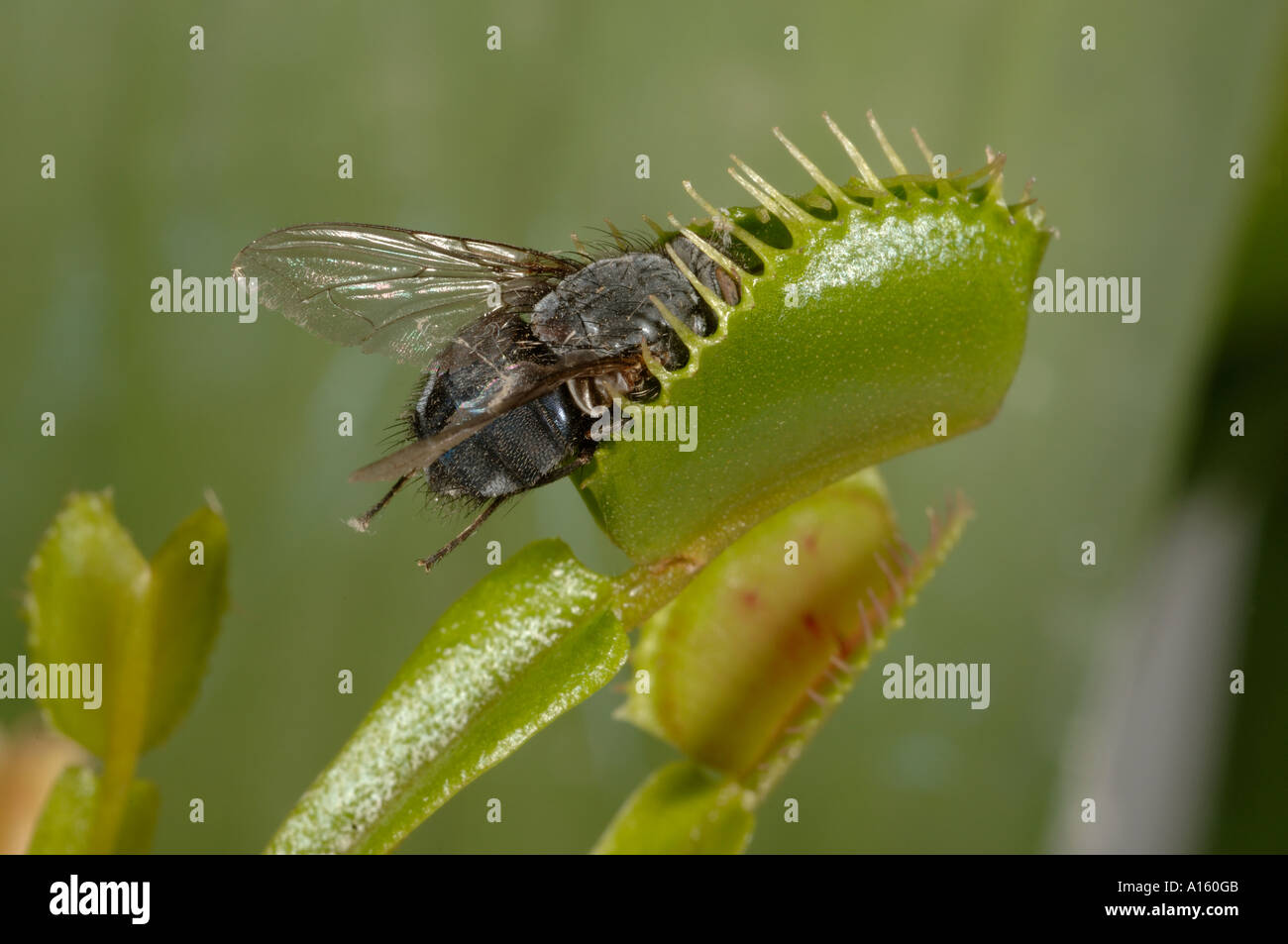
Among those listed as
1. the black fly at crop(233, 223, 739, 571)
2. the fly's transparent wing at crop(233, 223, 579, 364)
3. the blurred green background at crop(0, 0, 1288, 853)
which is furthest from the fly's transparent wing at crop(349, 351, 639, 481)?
the blurred green background at crop(0, 0, 1288, 853)

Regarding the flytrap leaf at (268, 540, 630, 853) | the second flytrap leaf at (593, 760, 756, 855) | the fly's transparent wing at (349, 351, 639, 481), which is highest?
the fly's transparent wing at (349, 351, 639, 481)

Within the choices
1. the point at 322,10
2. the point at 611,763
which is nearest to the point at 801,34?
the point at 322,10

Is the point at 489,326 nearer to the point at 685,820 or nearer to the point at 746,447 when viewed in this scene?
the point at 746,447

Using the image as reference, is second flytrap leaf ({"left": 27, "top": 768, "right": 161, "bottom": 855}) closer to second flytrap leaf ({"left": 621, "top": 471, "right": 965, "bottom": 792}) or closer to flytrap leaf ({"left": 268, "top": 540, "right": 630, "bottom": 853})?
flytrap leaf ({"left": 268, "top": 540, "right": 630, "bottom": 853})

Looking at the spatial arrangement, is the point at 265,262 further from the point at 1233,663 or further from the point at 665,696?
the point at 1233,663

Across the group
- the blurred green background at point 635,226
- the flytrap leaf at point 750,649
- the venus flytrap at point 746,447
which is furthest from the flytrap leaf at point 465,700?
the blurred green background at point 635,226

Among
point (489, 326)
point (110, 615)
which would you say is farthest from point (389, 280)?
point (110, 615)

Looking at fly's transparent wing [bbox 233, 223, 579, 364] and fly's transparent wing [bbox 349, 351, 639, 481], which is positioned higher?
fly's transparent wing [bbox 233, 223, 579, 364]

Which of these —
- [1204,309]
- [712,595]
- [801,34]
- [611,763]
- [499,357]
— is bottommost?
[611,763]
